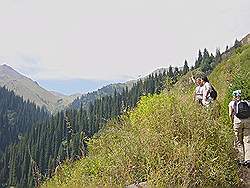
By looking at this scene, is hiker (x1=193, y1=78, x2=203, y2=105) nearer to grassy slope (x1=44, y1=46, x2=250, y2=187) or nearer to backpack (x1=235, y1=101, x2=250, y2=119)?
backpack (x1=235, y1=101, x2=250, y2=119)

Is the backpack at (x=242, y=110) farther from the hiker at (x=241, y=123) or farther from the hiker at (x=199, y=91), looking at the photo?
the hiker at (x=199, y=91)

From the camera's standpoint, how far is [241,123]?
30.5 feet

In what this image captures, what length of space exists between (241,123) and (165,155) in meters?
2.88

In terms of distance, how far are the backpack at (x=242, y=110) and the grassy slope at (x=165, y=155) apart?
1.28m

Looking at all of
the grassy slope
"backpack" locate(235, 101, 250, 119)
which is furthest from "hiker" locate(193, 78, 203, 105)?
the grassy slope

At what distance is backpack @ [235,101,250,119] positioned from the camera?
931 centimetres

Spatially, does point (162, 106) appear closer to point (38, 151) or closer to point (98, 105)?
point (38, 151)

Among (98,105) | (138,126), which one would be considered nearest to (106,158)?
(138,126)

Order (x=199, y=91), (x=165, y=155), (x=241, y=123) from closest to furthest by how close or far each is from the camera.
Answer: (x=165, y=155) → (x=241, y=123) → (x=199, y=91)

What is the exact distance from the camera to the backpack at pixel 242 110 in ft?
30.6

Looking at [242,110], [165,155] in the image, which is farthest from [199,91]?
[165,155]

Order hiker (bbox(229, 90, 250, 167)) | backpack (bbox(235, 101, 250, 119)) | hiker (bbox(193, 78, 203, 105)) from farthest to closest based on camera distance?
hiker (bbox(193, 78, 203, 105))
backpack (bbox(235, 101, 250, 119))
hiker (bbox(229, 90, 250, 167))

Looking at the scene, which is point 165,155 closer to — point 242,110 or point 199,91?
point 242,110

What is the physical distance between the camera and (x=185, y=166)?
21.9ft
